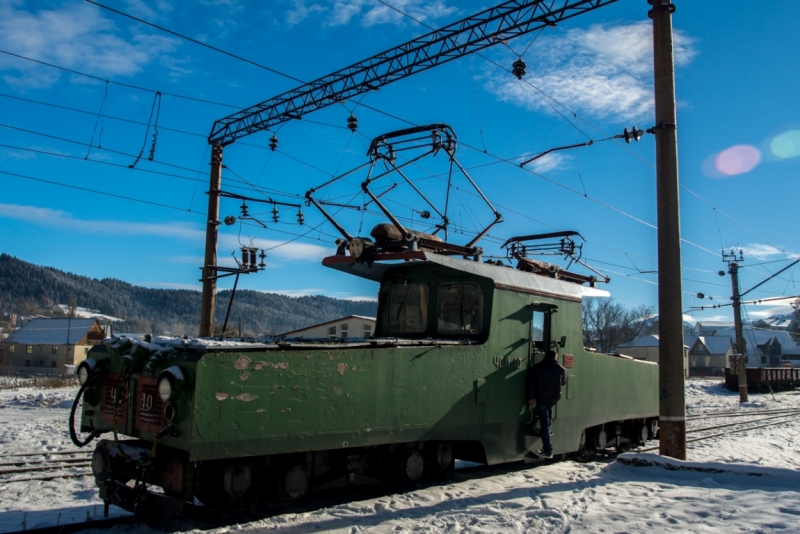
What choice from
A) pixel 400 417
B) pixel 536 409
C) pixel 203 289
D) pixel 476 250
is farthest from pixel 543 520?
pixel 203 289

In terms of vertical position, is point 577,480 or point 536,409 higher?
point 536,409

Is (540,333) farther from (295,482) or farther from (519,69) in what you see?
(519,69)

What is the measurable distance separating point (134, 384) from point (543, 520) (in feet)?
12.9

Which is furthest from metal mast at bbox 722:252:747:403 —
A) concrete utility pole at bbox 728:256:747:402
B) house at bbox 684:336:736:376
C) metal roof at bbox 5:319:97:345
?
metal roof at bbox 5:319:97:345

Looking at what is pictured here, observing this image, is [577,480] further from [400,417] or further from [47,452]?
[47,452]

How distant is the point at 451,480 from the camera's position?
795 centimetres

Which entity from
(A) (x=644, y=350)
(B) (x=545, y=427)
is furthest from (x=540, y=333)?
(A) (x=644, y=350)

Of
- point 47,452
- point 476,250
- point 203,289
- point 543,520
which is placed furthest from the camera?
point 203,289

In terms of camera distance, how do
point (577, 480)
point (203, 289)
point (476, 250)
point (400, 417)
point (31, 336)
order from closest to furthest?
point (400, 417) → point (577, 480) → point (476, 250) → point (203, 289) → point (31, 336)

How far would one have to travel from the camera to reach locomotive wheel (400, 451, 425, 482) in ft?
23.6

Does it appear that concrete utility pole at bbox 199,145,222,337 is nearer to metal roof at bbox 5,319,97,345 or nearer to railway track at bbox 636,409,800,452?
railway track at bbox 636,409,800,452

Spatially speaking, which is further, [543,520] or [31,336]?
[31,336]

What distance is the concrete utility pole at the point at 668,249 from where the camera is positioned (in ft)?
28.5

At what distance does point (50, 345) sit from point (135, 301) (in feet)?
361
